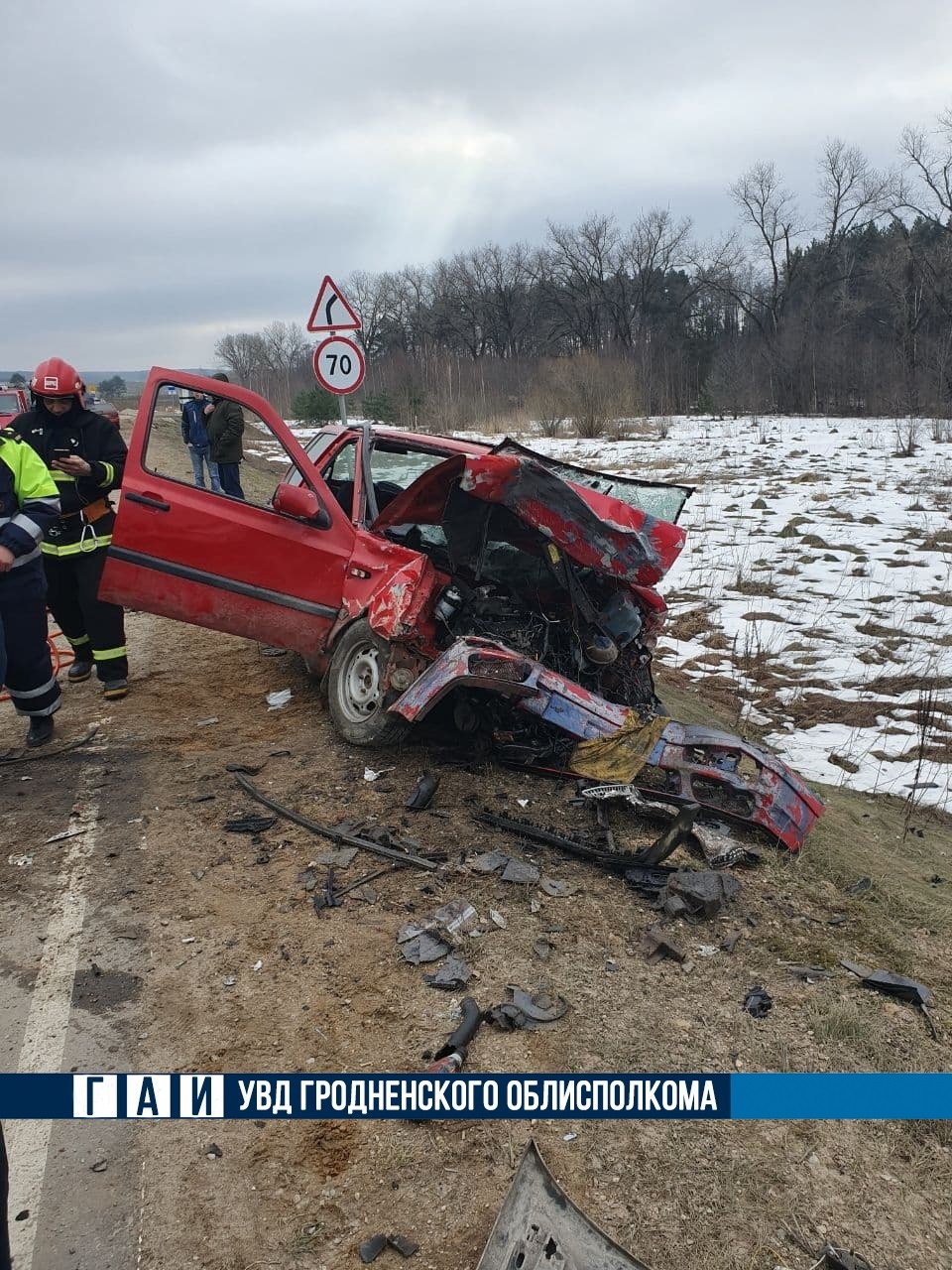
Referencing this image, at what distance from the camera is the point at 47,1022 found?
108 inches

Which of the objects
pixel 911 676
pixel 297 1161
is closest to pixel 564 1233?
pixel 297 1161

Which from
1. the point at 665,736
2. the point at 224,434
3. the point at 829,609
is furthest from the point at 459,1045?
the point at 224,434

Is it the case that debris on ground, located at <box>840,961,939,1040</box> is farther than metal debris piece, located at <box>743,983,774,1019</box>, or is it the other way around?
debris on ground, located at <box>840,961,939,1040</box>

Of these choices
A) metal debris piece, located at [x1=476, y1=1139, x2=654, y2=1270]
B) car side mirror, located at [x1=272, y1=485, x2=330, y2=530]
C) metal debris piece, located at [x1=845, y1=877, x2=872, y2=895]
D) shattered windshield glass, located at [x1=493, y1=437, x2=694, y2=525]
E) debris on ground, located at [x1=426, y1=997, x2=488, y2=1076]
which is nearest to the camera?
metal debris piece, located at [x1=476, y1=1139, x2=654, y2=1270]

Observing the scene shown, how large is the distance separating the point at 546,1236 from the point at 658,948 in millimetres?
1339

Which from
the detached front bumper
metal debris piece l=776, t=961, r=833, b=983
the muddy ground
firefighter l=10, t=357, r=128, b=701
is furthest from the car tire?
metal debris piece l=776, t=961, r=833, b=983

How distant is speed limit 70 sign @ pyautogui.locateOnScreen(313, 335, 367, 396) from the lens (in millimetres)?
7305

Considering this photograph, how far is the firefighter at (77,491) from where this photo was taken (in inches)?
200

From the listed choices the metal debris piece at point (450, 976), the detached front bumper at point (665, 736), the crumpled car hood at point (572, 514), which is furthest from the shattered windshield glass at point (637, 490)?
the metal debris piece at point (450, 976)

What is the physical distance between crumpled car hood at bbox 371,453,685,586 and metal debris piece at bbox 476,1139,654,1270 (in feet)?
9.28

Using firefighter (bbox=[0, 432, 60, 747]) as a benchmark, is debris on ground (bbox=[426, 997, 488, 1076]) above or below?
below

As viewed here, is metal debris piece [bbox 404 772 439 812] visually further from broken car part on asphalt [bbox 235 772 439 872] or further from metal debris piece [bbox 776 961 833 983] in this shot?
metal debris piece [bbox 776 961 833 983]

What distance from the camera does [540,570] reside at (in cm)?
491

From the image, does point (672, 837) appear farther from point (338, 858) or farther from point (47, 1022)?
point (47, 1022)
